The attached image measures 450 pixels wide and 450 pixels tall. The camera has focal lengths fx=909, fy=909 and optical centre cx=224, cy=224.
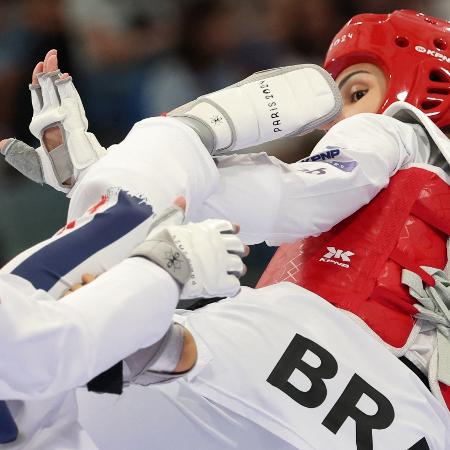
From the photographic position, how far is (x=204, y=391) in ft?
6.15

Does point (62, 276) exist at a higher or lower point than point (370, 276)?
higher

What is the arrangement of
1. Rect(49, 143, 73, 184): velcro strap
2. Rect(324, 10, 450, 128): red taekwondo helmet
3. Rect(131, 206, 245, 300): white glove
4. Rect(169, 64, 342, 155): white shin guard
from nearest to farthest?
1. Rect(131, 206, 245, 300): white glove
2. Rect(169, 64, 342, 155): white shin guard
3. Rect(49, 143, 73, 184): velcro strap
4. Rect(324, 10, 450, 128): red taekwondo helmet

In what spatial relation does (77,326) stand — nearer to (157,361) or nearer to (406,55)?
(157,361)

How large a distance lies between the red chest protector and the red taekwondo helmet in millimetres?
402

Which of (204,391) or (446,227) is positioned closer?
(204,391)

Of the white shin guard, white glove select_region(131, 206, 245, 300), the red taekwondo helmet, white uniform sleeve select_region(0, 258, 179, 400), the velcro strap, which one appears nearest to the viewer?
white uniform sleeve select_region(0, 258, 179, 400)

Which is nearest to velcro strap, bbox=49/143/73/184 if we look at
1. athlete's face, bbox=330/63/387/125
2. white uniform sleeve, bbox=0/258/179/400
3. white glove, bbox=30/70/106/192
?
white glove, bbox=30/70/106/192

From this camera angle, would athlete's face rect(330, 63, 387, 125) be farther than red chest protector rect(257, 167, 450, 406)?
Yes

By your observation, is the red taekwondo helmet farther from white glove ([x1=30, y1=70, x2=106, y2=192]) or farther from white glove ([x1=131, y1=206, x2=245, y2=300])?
white glove ([x1=131, y1=206, x2=245, y2=300])

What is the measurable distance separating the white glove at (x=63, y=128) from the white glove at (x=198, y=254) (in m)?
0.52

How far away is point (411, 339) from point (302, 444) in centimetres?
41

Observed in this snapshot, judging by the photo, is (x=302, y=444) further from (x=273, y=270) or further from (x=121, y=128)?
(x=121, y=128)

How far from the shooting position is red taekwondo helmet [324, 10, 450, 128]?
2619mm

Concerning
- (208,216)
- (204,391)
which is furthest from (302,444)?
(208,216)
